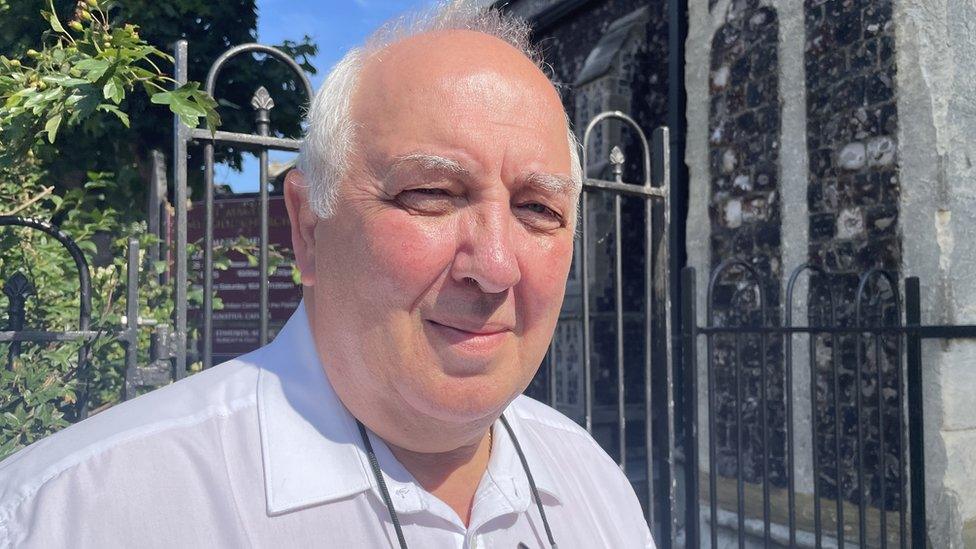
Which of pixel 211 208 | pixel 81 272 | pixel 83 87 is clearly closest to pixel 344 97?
pixel 211 208

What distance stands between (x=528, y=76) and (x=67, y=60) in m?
2.11

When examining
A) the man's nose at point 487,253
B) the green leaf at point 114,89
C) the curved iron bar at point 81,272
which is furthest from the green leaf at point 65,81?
the man's nose at point 487,253

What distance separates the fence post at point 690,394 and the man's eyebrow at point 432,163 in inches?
90.6

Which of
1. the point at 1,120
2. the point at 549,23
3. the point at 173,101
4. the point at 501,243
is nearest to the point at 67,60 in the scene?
the point at 1,120

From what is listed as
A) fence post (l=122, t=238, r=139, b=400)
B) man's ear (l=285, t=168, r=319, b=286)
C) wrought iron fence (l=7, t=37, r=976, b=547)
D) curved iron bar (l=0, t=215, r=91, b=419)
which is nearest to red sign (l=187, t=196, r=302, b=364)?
wrought iron fence (l=7, t=37, r=976, b=547)

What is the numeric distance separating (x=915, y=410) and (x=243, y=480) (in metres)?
3.38

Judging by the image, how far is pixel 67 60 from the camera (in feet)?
8.73

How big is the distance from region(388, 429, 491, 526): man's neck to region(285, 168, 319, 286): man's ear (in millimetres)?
377

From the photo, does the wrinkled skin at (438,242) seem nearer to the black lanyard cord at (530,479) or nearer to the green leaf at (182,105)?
the black lanyard cord at (530,479)

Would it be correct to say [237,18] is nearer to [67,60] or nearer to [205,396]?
[67,60]

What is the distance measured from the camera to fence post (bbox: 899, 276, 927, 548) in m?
3.51

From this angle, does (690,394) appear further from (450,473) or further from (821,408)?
(450,473)

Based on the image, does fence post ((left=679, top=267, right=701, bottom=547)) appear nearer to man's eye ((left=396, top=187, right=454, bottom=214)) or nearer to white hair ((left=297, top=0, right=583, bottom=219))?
white hair ((left=297, top=0, right=583, bottom=219))

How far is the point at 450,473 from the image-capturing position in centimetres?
142
